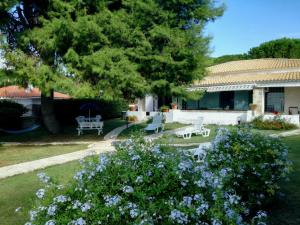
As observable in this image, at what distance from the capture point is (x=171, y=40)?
64.6ft

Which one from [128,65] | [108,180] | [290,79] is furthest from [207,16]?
[108,180]

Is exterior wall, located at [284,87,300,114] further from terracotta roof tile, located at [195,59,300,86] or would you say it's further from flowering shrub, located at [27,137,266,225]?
flowering shrub, located at [27,137,266,225]

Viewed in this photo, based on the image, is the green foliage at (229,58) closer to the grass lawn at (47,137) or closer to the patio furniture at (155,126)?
the patio furniture at (155,126)

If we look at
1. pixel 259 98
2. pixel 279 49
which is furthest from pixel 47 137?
pixel 279 49

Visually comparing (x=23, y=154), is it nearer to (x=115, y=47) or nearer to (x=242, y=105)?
(x=115, y=47)

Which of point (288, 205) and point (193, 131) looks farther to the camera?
point (193, 131)

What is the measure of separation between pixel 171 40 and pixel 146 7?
2.15m

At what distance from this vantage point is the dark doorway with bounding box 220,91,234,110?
35719 mm

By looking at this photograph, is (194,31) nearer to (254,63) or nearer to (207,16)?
(207,16)

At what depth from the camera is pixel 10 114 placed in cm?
2733

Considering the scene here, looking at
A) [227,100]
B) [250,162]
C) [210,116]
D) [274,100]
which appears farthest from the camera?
[227,100]

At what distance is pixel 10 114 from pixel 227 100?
2005cm

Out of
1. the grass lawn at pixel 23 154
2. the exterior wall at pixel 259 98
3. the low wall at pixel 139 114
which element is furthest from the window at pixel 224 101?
the grass lawn at pixel 23 154

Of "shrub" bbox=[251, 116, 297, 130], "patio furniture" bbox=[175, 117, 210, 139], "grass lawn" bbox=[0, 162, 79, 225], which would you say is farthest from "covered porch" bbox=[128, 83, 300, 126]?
"grass lawn" bbox=[0, 162, 79, 225]
